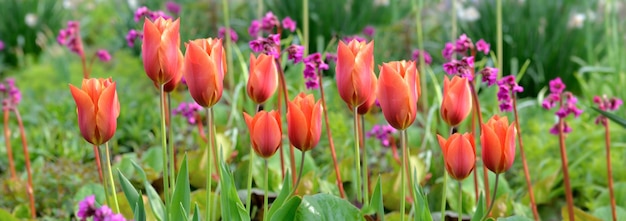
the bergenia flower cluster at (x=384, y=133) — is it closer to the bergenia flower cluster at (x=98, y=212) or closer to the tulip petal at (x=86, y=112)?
the tulip petal at (x=86, y=112)

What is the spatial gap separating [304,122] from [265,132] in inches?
3.1

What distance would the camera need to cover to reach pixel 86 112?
1617mm

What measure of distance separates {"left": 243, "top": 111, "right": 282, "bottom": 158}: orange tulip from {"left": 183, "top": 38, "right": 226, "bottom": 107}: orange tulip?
0.31ft

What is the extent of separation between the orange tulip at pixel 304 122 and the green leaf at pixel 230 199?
0.60 ft

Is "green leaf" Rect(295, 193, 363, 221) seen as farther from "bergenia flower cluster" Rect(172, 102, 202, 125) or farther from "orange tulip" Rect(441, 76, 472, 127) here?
"bergenia flower cluster" Rect(172, 102, 202, 125)

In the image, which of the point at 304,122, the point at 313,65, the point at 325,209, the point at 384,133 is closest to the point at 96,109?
the point at 304,122

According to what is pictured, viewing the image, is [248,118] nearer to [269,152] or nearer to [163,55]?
[269,152]

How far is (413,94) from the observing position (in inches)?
65.8

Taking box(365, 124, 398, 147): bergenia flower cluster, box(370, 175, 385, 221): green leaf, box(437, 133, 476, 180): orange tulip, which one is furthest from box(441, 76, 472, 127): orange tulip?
box(365, 124, 398, 147): bergenia flower cluster

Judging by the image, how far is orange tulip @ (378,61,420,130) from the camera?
5.33ft

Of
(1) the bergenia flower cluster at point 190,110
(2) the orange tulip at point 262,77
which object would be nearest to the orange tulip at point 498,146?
(2) the orange tulip at point 262,77

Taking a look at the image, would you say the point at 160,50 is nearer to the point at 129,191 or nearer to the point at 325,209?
the point at 129,191

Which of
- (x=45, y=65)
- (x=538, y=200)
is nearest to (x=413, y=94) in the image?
(x=538, y=200)

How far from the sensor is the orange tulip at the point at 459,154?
5.47 feet
